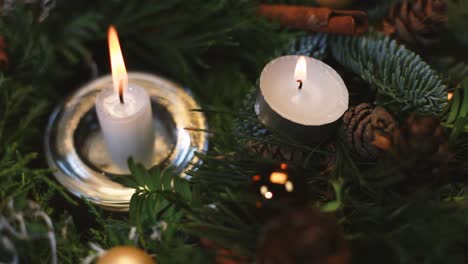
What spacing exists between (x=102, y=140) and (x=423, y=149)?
48 centimetres

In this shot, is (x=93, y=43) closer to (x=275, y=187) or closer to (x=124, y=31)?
(x=124, y=31)

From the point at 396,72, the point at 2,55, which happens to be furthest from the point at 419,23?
the point at 2,55

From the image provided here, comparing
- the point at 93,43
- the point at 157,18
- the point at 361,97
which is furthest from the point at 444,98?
the point at 93,43

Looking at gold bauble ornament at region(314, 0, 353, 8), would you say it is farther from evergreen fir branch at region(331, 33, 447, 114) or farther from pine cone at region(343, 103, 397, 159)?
pine cone at region(343, 103, 397, 159)

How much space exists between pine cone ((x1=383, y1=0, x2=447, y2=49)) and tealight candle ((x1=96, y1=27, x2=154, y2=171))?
36 centimetres

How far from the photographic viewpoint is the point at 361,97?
63cm

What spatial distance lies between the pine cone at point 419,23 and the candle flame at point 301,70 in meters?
0.17

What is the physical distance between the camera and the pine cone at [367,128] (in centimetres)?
52

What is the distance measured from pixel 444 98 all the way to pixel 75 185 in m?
0.49

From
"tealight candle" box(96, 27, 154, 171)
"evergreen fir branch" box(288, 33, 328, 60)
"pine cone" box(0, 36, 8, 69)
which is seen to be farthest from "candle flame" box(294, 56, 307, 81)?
"pine cone" box(0, 36, 8, 69)

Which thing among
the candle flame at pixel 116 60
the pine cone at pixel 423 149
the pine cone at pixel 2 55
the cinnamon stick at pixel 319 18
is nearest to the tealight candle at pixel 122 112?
the candle flame at pixel 116 60

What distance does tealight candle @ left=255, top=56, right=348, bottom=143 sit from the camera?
0.54 m

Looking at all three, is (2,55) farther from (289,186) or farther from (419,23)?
(419,23)

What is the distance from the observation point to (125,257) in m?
0.47
